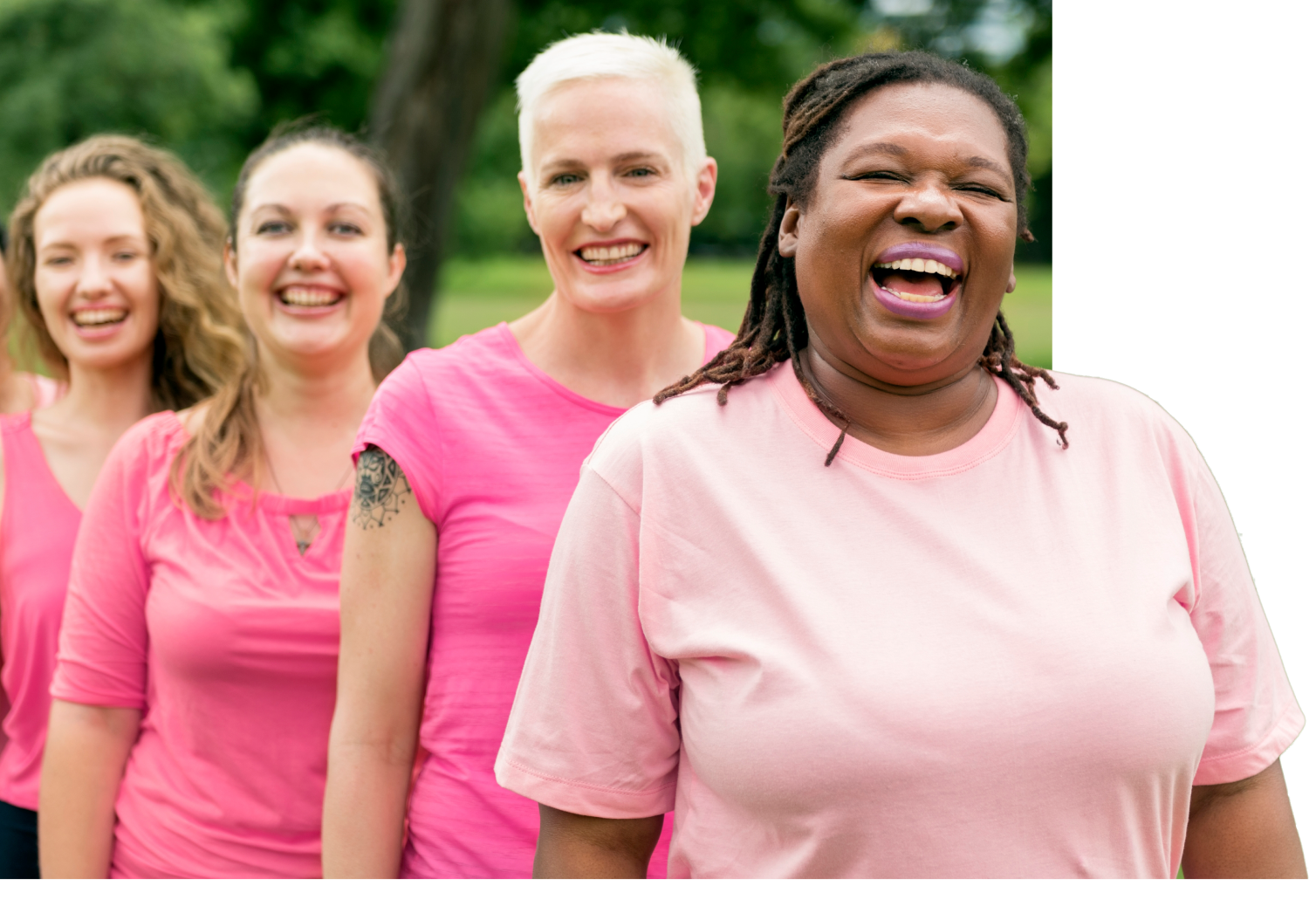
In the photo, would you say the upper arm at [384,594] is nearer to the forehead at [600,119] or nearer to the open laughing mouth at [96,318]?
the forehead at [600,119]

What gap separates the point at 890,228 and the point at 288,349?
5.25 feet

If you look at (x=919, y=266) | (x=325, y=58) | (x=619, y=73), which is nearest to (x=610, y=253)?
(x=619, y=73)

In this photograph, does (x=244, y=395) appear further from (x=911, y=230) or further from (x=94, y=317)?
(x=911, y=230)

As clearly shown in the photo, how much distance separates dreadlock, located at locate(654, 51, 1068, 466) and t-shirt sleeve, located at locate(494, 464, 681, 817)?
246 millimetres

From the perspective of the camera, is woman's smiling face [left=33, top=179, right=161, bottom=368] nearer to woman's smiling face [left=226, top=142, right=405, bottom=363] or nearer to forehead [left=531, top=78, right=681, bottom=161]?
woman's smiling face [left=226, top=142, right=405, bottom=363]

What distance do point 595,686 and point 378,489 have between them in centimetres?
73

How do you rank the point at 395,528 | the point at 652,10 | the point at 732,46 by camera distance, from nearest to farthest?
the point at 395,528 → the point at 652,10 → the point at 732,46

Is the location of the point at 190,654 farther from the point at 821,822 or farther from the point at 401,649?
the point at 821,822

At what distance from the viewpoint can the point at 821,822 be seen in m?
1.67

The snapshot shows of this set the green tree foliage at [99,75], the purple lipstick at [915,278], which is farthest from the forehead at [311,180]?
the green tree foliage at [99,75]

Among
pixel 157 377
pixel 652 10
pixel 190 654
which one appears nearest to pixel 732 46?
pixel 652 10

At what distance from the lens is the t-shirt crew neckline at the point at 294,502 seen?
9.21ft

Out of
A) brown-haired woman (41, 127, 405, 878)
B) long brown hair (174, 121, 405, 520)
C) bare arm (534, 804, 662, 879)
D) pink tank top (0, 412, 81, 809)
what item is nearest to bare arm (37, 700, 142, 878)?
brown-haired woman (41, 127, 405, 878)

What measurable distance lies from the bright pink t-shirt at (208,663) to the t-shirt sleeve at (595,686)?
36.3 inches
